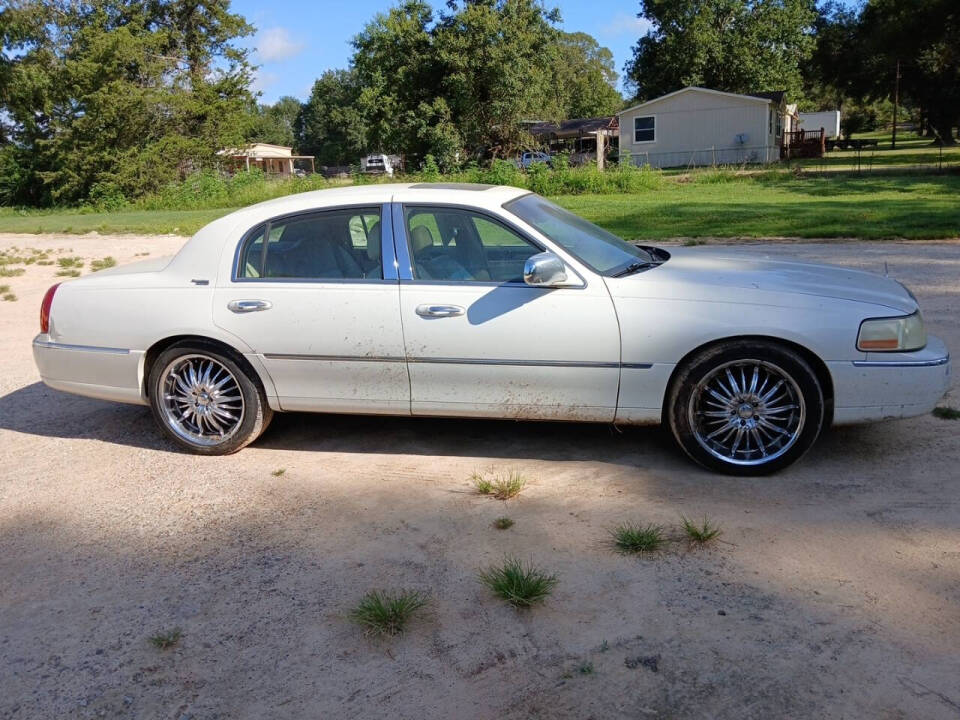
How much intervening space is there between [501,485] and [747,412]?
51.9 inches

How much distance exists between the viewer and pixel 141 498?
14.9 feet

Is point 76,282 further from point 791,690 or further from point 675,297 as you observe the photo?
point 791,690

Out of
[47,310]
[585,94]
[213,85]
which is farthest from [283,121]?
[47,310]

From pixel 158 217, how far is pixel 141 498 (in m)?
22.7

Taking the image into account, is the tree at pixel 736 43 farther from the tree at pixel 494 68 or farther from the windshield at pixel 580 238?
the windshield at pixel 580 238

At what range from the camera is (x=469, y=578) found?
11.6 ft

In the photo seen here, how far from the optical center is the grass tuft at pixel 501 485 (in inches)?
170

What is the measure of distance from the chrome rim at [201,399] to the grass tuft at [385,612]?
2.04 meters

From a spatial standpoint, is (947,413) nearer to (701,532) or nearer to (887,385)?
(887,385)

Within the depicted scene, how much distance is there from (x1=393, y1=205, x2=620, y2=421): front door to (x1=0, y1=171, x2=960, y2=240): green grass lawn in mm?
10349

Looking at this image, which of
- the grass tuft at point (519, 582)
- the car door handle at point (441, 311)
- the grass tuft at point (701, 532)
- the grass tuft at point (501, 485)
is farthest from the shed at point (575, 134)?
the grass tuft at point (519, 582)

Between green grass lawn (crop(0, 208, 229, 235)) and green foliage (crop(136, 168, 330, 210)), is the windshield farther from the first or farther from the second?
green foliage (crop(136, 168, 330, 210))

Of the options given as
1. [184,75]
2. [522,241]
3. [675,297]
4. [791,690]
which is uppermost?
[184,75]

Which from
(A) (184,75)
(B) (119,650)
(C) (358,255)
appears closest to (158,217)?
(A) (184,75)
